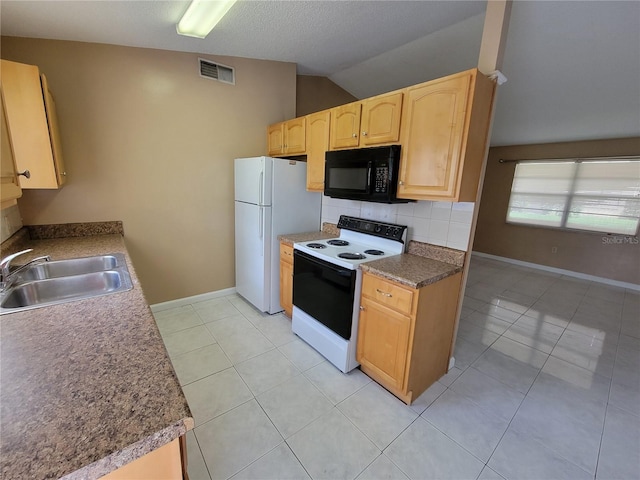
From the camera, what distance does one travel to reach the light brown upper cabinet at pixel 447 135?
1.64 m

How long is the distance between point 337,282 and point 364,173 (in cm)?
89

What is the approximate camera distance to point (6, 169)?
136cm

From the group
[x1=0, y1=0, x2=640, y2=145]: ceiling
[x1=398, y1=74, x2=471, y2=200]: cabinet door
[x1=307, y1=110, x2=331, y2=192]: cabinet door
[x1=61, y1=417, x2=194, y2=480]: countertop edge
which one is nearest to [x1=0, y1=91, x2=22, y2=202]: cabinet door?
[x1=0, y1=0, x2=640, y2=145]: ceiling

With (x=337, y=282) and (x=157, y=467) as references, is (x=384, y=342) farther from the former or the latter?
(x=157, y=467)

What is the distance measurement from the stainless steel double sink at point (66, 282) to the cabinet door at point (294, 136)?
1868mm

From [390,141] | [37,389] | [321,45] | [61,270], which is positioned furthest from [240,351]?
[321,45]

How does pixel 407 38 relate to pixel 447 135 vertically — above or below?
above

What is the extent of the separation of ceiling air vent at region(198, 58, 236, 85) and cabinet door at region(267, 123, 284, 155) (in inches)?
24.4

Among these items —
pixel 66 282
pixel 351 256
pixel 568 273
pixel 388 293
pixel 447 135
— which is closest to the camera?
pixel 66 282

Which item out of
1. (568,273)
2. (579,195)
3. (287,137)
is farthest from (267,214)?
(568,273)

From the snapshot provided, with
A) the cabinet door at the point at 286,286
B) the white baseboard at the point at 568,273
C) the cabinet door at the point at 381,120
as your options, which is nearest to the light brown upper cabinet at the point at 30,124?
the cabinet door at the point at 286,286

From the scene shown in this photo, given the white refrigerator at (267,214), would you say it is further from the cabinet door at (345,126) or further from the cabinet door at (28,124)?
the cabinet door at (28,124)

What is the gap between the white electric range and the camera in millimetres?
2050

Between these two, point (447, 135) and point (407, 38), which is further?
point (407, 38)
